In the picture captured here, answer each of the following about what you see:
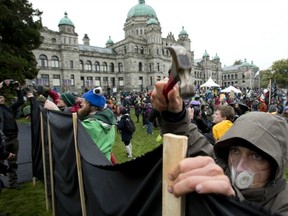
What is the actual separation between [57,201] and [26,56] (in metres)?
18.1

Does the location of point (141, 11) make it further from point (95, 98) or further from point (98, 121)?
point (98, 121)

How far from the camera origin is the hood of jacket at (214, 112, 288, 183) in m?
1.14

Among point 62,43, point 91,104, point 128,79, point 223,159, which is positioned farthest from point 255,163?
point 128,79

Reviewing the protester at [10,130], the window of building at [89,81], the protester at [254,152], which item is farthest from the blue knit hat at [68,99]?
the window of building at [89,81]

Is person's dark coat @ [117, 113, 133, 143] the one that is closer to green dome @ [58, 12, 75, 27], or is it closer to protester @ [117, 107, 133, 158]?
protester @ [117, 107, 133, 158]

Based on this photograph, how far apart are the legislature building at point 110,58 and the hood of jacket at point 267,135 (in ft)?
139

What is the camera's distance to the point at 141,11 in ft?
205

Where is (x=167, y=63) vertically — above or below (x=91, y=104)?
above

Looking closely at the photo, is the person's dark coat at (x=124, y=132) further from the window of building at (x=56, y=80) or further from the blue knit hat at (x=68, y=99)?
the window of building at (x=56, y=80)

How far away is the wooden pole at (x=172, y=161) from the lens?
795mm

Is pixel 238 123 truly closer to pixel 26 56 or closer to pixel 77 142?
pixel 77 142

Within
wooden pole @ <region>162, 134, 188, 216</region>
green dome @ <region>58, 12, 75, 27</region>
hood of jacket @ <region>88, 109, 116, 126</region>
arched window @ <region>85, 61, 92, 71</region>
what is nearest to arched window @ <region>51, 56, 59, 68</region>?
arched window @ <region>85, 61, 92, 71</region>

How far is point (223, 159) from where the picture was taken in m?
1.41

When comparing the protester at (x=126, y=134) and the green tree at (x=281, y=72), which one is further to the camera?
the green tree at (x=281, y=72)
